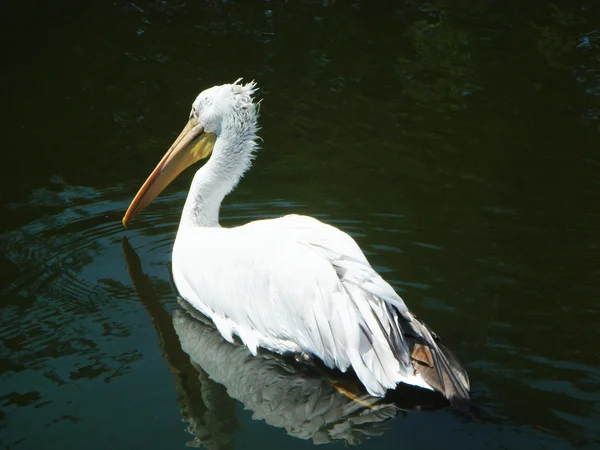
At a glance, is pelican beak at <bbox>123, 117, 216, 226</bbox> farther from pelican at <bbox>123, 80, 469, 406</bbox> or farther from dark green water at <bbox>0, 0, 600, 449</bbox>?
dark green water at <bbox>0, 0, 600, 449</bbox>

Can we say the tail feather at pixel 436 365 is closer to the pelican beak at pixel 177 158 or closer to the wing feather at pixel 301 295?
the wing feather at pixel 301 295

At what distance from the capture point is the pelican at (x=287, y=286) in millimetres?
3777

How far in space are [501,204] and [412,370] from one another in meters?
2.58

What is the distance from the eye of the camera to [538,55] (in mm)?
8992

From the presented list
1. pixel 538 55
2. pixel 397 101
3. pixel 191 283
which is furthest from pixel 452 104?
pixel 191 283

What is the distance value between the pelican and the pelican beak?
0.01m

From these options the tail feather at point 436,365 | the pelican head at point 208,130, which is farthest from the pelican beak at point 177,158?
the tail feather at point 436,365

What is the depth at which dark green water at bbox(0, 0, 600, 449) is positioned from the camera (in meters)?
3.94

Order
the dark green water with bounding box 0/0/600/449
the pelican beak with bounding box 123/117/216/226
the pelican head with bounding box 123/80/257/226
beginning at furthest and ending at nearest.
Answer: the pelican beak with bounding box 123/117/216/226 < the pelican head with bounding box 123/80/257/226 < the dark green water with bounding box 0/0/600/449

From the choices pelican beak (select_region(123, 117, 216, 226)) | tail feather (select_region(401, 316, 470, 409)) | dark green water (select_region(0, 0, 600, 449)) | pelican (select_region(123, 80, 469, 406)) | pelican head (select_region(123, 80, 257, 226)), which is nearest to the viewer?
tail feather (select_region(401, 316, 470, 409))

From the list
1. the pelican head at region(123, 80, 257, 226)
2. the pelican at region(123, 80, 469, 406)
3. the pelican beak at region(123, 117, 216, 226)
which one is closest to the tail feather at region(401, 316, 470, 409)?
the pelican at region(123, 80, 469, 406)

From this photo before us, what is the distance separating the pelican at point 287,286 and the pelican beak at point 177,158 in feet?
0.04

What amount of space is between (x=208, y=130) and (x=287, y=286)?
1579 mm

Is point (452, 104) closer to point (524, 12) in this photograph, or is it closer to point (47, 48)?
point (524, 12)
